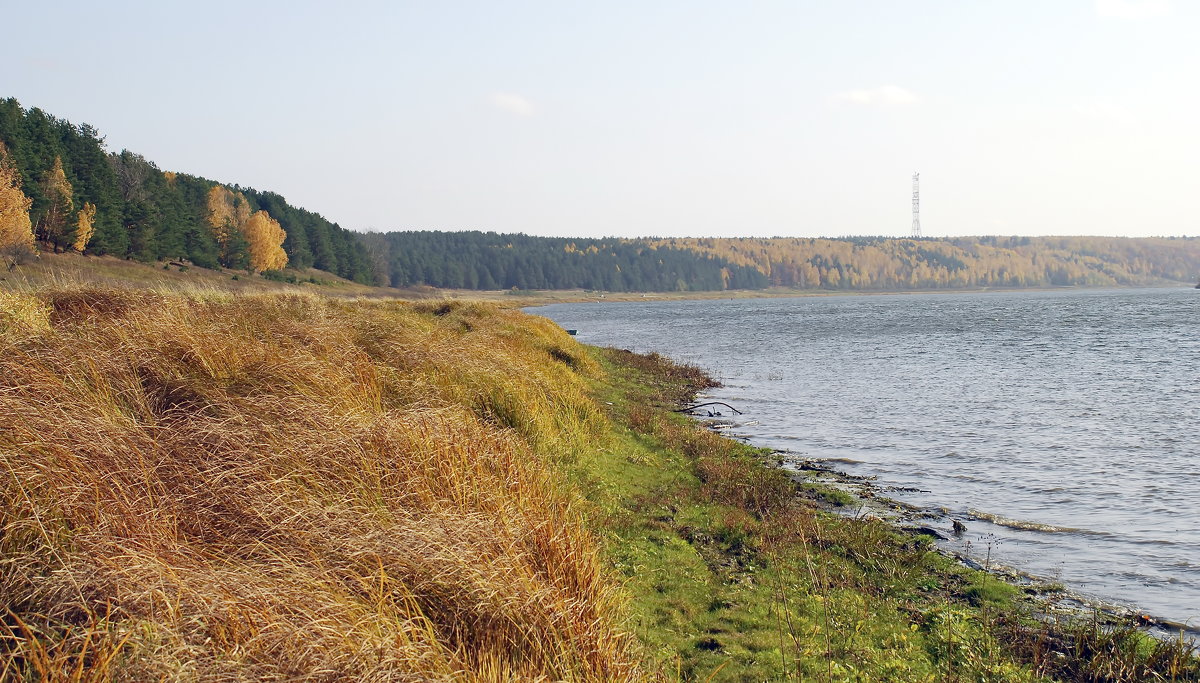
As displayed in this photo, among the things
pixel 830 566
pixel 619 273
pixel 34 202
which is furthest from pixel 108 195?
pixel 619 273

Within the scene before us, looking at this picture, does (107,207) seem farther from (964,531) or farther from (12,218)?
(964,531)

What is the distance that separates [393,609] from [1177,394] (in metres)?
26.6

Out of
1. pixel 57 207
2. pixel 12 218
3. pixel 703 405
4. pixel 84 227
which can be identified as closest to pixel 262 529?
pixel 703 405

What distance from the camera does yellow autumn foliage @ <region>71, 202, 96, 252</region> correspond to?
56.7 meters

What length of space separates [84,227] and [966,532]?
6309cm

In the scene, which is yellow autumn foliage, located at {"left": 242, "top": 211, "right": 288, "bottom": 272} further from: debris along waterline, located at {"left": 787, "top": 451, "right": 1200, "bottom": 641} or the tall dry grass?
the tall dry grass

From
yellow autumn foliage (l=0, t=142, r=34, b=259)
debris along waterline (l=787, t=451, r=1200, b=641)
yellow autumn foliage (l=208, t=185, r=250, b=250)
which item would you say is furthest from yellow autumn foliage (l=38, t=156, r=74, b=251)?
debris along waterline (l=787, t=451, r=1200, b=641)

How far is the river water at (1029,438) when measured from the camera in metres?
10.1

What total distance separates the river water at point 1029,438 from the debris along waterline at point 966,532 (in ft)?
0.46

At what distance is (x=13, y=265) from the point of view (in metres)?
41.9

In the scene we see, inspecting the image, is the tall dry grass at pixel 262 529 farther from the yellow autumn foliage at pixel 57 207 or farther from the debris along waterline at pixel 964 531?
the yellow autumn foliage at pixel 57 207

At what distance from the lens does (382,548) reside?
5.12m

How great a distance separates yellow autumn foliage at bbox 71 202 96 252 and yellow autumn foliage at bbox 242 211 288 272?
23719 mm

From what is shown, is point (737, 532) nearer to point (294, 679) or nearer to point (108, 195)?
point (294, 679)
